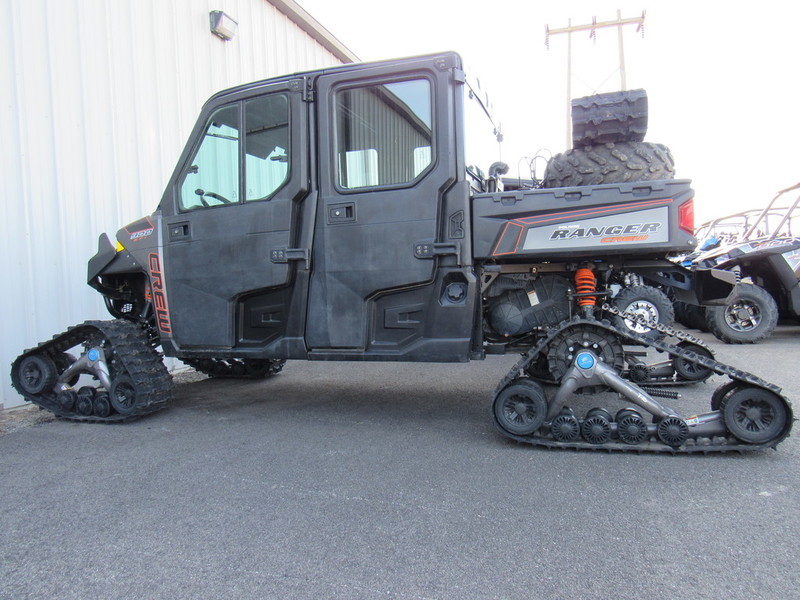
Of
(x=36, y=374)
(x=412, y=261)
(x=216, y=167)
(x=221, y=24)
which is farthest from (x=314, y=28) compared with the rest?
(x=412, y=261)

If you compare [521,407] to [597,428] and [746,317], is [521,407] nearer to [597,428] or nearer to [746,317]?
[597,428]

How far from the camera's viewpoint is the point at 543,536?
91.4 inches

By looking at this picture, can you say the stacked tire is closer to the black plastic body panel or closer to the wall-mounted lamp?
→ the black plastic body panel

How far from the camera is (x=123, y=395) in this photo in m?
4.34

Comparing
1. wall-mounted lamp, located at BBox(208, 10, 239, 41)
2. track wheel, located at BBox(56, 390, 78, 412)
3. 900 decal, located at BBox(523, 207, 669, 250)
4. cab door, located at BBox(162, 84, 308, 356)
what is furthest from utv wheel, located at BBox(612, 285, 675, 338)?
wall-mounted lamp, located at BBox(208, 10, 239, 41)

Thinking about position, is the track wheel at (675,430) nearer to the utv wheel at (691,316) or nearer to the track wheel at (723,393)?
the track wheel at (723,393)

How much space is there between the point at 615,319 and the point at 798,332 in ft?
24.4

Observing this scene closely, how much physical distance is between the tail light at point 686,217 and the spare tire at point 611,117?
0.56m

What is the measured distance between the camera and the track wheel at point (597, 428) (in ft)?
10.6

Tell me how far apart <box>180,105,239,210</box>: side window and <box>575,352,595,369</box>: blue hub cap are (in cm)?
269

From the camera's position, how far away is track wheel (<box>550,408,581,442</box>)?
10.8 ft

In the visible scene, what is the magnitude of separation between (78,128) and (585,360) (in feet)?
17.8

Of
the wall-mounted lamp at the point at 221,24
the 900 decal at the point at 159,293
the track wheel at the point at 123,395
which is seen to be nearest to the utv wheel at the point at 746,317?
the 900 decal at the point at 159,293

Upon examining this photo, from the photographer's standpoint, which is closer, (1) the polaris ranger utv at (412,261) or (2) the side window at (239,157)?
(1) the polaris ranger utv at (412,261)
